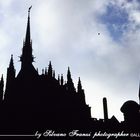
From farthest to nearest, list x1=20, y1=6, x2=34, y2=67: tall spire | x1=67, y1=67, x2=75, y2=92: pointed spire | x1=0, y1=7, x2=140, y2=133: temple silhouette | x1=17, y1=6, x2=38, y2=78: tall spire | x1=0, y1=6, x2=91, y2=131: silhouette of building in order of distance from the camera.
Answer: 1. x1=20, y1=6, x2=34, y2=67: tall spire
2. x1=17, y1=6, x2=38, y2=78: tall spire
3. x1=67, y1=67, x2=75, y2=92: pointed spire
4. x1=0, y1=6, x2=91, y2=131: silhouette of building
5. x1=0, y1=7, x2=140, y2=133: temple silhouette

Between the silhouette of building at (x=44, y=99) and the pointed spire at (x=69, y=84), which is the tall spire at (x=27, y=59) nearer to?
the silhouette of building at (x=44, y=99)

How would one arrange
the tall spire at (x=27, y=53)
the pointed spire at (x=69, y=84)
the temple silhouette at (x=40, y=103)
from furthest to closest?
the tall spire at (x=27, y=53)
the pointed spire at (x=69, y=84)
the temple silhouette at (x=40, y=103)

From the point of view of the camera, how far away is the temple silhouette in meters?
27.7

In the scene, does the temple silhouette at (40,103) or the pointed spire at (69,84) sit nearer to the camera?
the temple silhouette at (40,103)

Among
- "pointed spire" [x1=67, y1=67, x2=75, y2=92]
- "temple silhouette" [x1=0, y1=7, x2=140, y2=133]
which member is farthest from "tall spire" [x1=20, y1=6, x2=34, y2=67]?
"pointed spire" [x1=67, y1=67, x2=75, y2=92]

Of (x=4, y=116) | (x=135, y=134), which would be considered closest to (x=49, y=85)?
(x=4, y=116)

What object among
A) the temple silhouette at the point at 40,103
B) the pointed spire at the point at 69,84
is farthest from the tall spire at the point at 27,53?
the pointed spire at the point at 69,84

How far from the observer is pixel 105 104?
3192cm

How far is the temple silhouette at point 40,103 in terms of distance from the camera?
2767 cm

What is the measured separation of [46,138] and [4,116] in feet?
24.3

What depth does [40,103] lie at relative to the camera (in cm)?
3831

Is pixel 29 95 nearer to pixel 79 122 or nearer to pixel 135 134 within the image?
pixel 79 122

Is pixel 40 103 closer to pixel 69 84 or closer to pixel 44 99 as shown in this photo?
pixel 44 99

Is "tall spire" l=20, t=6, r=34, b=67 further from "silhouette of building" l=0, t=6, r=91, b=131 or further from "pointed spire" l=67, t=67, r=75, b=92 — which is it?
"pointed spire" l=67, t=67, r=75, b=92
